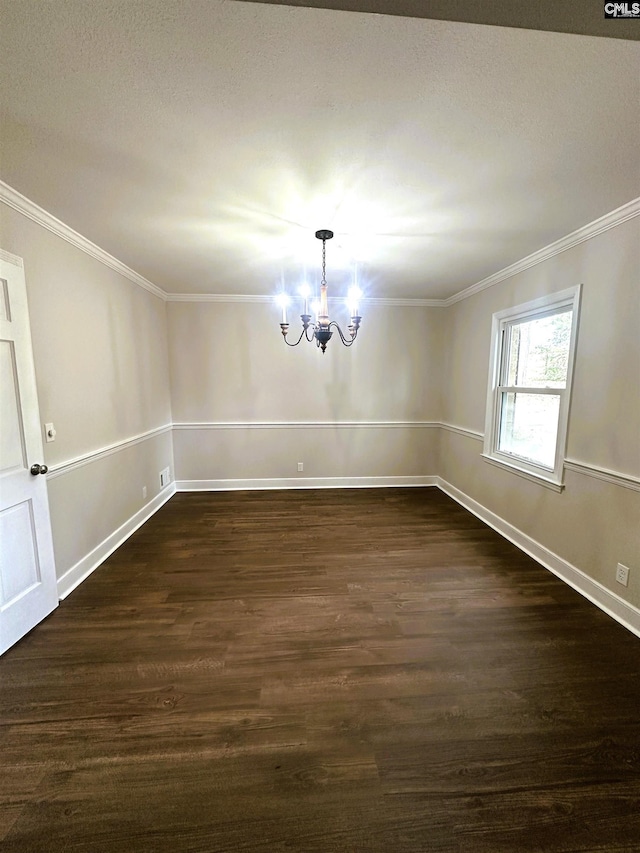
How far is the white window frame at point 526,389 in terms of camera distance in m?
2.43

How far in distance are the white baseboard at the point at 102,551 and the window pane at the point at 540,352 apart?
12.7ft

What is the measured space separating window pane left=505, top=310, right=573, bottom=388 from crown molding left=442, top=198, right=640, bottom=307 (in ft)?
1.52

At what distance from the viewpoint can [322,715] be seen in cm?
147

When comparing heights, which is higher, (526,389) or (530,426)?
(526,389)

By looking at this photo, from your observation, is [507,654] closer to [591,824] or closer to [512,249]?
[591,824]

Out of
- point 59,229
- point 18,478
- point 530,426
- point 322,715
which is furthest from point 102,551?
point 530,426

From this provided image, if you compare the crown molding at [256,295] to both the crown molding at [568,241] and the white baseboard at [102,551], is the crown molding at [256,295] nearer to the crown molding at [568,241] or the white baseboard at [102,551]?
the crown molding at [568,241]

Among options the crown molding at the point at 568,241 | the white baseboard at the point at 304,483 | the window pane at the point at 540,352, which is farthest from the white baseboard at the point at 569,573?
the crown molding at the point at 568,241

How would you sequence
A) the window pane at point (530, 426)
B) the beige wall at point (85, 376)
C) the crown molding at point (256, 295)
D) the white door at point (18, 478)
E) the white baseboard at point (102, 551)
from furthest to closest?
1. the window pane at point (530, 426)
2. the white baseboard at point (102, 551)
3. the beige wall at point (85, 376)
4. the crown molding at point (256, 295)
5. the white door at point (18, 478)

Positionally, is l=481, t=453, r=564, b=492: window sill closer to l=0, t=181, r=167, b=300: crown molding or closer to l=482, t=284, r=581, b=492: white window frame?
l=482, t=284, r=581, b=492: white window frame

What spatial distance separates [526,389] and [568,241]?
1151mm

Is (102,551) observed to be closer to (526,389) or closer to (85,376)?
(85,376)

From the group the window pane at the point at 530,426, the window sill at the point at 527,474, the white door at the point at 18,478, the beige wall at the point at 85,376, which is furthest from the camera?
the window pane at the point at 530,426

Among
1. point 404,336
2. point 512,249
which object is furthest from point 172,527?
point 512,249
